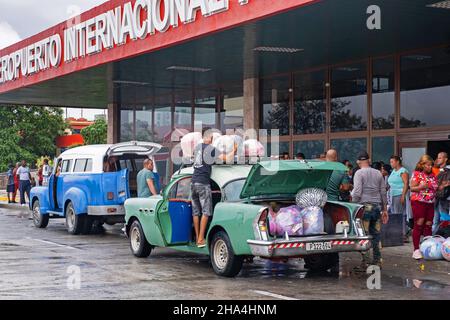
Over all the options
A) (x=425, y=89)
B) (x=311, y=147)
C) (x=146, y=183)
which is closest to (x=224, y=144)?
(x=146, y=183)

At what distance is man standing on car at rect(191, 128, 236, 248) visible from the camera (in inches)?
433

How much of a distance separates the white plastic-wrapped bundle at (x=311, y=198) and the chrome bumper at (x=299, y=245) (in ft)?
1.71

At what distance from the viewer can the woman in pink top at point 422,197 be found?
1255cm

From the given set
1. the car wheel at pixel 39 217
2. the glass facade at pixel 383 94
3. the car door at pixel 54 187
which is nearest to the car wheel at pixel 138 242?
the car door at pixel 54 187

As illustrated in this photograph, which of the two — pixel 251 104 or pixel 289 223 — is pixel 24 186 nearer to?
pixel 251 104


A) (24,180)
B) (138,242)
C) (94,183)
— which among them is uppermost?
(94,183)

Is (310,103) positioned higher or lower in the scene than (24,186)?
higher

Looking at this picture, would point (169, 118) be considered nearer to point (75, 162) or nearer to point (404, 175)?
point (75, 162)

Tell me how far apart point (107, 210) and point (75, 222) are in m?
1.19

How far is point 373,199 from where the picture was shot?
38.1 feet

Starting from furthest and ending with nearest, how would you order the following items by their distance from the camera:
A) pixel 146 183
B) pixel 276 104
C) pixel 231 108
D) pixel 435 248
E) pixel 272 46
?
1. pixel 231 108
2. pixel 276 104
3. pixel 272 46
4. pixel 146 183
5. pixel 435 248

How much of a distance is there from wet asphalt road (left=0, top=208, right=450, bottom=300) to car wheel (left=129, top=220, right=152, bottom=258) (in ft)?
0.60

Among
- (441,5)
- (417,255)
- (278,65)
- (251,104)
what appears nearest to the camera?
(417,255)
